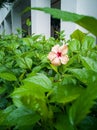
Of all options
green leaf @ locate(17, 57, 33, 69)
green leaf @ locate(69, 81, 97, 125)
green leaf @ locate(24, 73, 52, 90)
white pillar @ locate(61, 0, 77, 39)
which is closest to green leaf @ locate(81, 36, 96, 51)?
green leaf @ locate(17, 57, 33, 69)

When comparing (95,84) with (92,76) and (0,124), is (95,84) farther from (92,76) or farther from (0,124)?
(0,124)

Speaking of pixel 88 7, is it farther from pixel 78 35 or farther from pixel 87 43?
pixel 78 35

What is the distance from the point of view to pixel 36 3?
5.56 metres

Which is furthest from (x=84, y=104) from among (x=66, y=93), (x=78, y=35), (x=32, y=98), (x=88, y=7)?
(x=88, y=7)

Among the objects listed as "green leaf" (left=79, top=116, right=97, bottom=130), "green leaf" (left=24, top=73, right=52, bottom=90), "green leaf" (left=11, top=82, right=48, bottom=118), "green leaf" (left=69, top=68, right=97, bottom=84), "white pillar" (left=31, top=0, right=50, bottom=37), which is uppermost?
"white pillar" (left=31, top=0, right=50, bottom=37)

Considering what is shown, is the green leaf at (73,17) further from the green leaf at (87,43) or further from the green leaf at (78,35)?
the green leaf at (87,43)

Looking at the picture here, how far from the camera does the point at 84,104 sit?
15.3 inches

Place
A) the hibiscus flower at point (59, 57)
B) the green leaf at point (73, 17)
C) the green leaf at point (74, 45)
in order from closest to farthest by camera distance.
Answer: the green leaf at point (73, 17)
the hibiscus flower at point (59, 57)
the green leaf at point (74, 45)

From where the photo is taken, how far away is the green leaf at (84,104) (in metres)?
0.38

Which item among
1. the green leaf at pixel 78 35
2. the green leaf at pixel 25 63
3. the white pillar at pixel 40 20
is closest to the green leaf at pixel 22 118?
the green leaf at pixel 78 35

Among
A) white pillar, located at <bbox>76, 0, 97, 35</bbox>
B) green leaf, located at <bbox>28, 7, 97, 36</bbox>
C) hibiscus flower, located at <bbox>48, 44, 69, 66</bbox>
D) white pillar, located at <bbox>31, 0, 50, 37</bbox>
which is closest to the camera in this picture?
green leaf, located at <bbox>28, 7, 97, 36</bbox>

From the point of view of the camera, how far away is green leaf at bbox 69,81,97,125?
1.23ft

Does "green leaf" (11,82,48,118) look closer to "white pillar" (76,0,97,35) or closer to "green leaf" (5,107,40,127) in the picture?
"green leaf" (5,107,40,127)

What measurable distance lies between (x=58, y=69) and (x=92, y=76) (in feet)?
1.08
